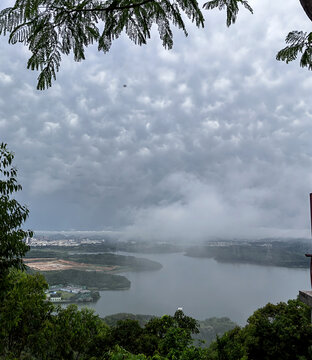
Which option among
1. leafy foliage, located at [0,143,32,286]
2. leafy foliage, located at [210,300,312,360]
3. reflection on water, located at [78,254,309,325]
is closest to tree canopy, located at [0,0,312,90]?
leafy foliage, located at [0,143,32,286]

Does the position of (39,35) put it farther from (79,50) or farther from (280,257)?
(280,257)

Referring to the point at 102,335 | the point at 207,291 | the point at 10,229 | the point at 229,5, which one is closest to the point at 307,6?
the point at 229,5

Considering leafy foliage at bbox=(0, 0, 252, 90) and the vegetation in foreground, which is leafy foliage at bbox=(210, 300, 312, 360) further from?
leafy foliage at bbox=(0, 0, 252, 90)

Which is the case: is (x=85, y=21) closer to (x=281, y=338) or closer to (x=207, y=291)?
(x=281, y=338)

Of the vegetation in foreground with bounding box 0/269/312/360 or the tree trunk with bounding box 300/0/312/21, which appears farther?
the vegetation in foreground with bounding box 0/269/312/360

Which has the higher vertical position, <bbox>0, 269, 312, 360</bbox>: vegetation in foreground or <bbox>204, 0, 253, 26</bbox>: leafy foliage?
<bbox>204, 0, 253, 26</bbox>: leafy foliage

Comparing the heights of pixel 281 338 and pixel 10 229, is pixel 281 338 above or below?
below

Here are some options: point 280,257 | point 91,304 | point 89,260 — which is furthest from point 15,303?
point 280,257

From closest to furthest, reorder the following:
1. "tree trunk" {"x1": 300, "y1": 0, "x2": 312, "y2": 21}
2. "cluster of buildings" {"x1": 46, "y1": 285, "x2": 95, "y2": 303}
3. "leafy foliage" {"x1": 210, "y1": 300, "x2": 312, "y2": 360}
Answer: "tree trunk" {"x1": 300, "y1": 0, "x2": 312, "y2": 21}, "leafy foliage" {"x1": 210, "y1": 300, "x2": 312, "y2": 360}, "cluster of buildings" {"x1": 46, "y1": 285, "x2": 95, "y2": 303}
